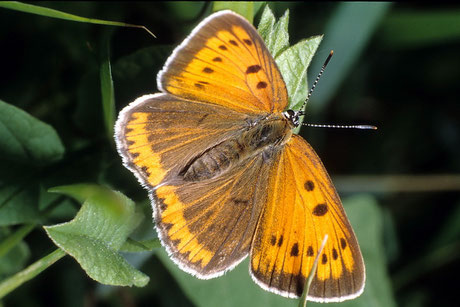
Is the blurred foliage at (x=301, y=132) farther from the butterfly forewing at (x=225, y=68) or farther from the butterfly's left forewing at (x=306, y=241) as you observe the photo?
the butterfly's left forewing at (x=306, y=241)

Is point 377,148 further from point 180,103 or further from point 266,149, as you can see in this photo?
point 180,103

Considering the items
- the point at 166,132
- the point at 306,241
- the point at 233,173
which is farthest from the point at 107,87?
the point at 306,241

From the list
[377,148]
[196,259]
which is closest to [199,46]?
[196,259]

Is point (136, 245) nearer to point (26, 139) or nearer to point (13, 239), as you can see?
point (13, 239)

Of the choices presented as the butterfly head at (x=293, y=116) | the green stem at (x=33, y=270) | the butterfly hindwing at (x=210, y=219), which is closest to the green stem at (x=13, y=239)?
the green stem at (x=33, y=270)

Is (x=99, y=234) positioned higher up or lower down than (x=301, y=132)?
higher up

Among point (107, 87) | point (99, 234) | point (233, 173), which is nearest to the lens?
point (99, 234)

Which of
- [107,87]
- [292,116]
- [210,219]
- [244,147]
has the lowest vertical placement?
[210,219]

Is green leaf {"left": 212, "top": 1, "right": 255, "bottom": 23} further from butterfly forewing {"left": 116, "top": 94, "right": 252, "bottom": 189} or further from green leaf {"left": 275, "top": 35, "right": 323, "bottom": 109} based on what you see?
butterfly forewing {"left": 116, "top": 94, "right": 252, "bottom": 189}
